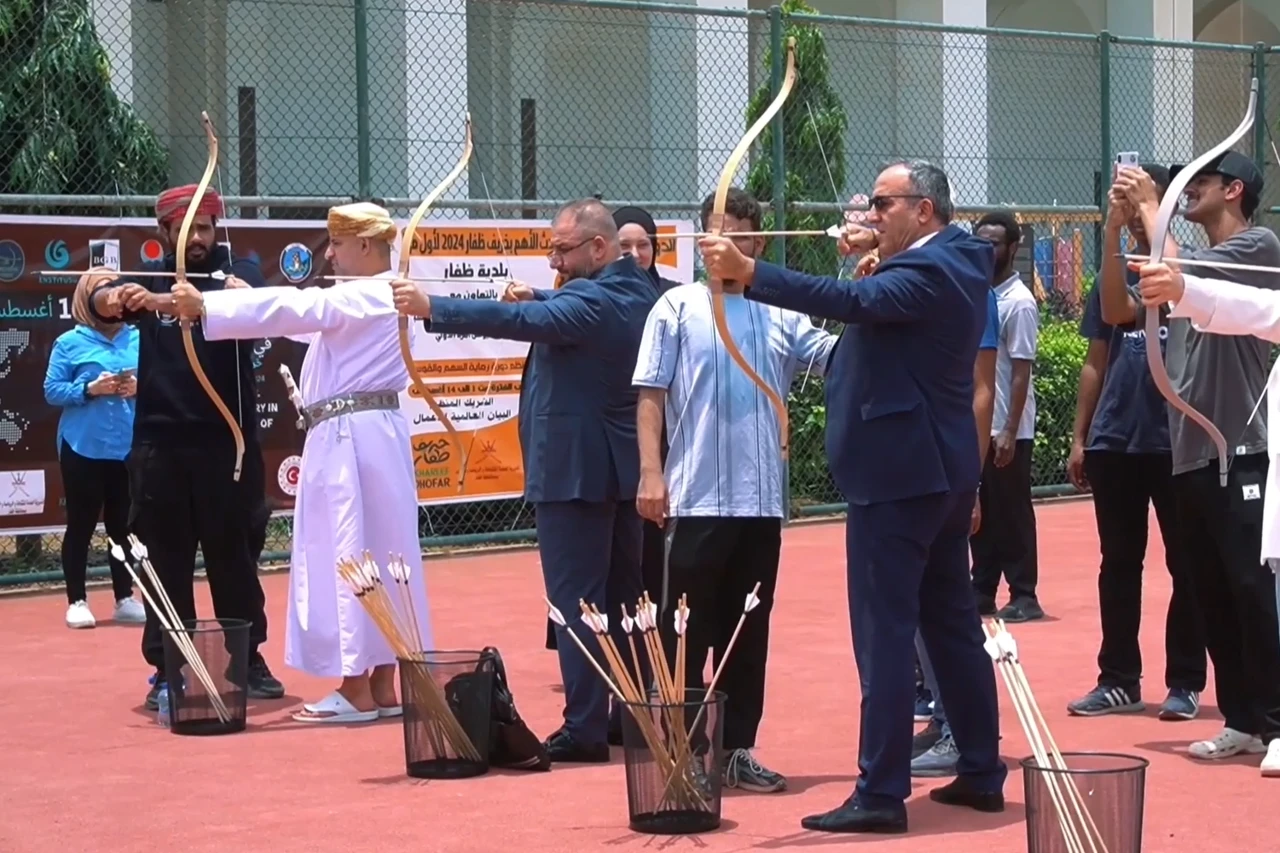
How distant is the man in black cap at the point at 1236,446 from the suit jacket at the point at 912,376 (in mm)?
1158

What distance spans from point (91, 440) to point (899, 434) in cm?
576

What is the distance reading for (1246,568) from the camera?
6.72 m

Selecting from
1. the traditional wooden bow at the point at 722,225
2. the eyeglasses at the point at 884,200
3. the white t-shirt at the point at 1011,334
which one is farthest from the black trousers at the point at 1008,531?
the eyeglasses at the point at 884,200

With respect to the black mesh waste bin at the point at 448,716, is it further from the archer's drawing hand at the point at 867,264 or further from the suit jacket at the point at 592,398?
the archer's drawing hand at the point at 867,264

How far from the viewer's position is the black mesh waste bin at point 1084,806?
4746mm

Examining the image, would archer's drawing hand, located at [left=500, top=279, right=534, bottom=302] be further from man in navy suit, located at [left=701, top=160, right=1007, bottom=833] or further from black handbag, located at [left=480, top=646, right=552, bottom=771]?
man in navy suit, located at [left=701, top=160, right=1007, bottom=833]

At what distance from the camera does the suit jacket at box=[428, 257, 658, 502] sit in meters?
6.73

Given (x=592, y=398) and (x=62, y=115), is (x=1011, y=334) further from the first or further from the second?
(x=62, y=115)

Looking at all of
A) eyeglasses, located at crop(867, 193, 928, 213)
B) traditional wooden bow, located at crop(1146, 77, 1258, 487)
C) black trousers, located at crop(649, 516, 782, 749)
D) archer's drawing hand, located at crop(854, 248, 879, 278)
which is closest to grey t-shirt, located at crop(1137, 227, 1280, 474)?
traditional wooden bow, located at crop(1146, 77, 1258, 487)

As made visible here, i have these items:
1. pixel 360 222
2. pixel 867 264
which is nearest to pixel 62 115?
pixel 360 222

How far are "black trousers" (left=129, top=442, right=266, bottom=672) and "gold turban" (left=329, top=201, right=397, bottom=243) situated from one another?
1204mm

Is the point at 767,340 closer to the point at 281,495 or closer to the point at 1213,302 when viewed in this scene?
the point at 1213,302

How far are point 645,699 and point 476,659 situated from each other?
0.87 metres

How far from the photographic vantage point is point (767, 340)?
651cm
